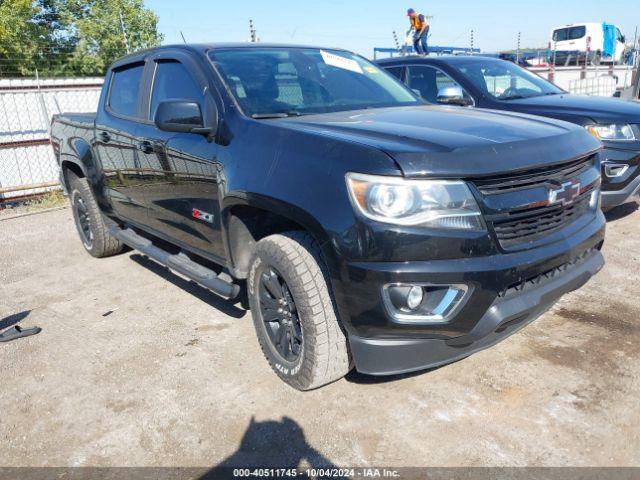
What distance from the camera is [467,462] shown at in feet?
7.60

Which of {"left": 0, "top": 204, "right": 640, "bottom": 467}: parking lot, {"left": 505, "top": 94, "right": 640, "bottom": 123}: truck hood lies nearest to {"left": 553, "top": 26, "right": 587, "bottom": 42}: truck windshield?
{"left": 505, "top": 94, "right": 640, "bottom": 123}: truck hood

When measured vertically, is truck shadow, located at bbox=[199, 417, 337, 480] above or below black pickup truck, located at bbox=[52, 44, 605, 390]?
below

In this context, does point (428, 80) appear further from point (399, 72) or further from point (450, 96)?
point (450, 96)

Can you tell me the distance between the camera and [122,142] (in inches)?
161

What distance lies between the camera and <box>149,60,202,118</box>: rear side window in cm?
340

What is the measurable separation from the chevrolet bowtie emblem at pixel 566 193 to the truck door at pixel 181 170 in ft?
5.67

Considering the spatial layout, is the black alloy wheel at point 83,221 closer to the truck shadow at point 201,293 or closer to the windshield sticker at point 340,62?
the truck shadow at point 201,293

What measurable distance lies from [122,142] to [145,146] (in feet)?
1.56

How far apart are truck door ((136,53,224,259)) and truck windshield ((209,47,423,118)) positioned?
0.24m

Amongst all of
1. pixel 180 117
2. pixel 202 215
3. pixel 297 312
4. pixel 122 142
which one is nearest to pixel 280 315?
pixel 297 312

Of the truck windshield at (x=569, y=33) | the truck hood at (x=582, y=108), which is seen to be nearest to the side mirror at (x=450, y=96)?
the truck hood at (x=582, y=108)

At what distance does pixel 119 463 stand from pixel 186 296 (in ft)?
6.38

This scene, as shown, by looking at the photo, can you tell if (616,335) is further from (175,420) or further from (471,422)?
(175,420)

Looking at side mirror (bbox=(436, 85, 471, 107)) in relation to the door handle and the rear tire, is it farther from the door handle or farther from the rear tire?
the rear tire
